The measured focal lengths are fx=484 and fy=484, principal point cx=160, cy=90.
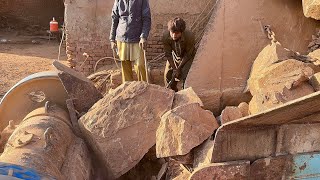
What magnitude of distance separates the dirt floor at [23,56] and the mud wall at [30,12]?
0.61 m

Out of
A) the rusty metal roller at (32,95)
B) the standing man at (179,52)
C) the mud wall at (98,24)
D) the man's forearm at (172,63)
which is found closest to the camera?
the rusty metal roller at (32,95)

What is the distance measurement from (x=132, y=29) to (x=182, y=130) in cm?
244

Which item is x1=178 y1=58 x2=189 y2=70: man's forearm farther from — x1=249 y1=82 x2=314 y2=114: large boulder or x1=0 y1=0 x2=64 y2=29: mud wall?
x1=0 y1=0 x2=64 y2=29: mud wall

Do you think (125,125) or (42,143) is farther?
(125,125)

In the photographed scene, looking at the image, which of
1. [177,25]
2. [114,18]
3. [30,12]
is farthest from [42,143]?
[30,12]

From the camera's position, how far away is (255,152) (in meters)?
3.78

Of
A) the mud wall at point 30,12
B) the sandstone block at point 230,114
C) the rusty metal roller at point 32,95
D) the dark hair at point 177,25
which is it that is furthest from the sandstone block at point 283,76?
the mud wall at point 30,12

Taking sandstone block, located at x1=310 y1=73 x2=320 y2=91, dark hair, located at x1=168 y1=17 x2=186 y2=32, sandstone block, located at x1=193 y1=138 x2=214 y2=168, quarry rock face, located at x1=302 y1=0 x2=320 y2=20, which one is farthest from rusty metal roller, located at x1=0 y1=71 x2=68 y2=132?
quarry rock face, located at x1=302 y1=0 x2=320 y2=20

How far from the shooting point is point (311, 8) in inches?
220

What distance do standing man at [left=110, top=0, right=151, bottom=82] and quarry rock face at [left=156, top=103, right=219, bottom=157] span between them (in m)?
2.02

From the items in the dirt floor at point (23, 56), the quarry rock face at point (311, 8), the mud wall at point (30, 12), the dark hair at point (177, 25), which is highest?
the quarry rock face at point (311, 8)

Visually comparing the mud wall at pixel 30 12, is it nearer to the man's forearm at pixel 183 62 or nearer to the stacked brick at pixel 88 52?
the stacked brick at pixel 88 52

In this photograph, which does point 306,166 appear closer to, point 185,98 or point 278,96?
point 278,96

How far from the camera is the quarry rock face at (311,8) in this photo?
18.1ft
